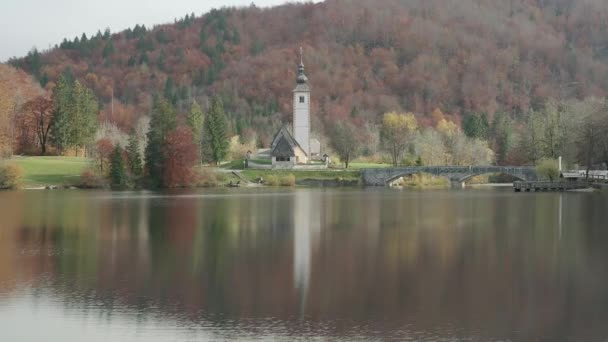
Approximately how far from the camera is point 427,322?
1930 cm

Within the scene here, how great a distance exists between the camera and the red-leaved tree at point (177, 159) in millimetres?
86438

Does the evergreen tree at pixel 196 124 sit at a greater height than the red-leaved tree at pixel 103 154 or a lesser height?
greater

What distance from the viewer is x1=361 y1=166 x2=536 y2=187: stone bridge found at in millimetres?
86500

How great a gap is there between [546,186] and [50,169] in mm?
48293

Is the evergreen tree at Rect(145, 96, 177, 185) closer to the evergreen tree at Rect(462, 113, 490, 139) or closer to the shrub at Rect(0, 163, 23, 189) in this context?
the shrub at Rect(0, 163, 23, 189)

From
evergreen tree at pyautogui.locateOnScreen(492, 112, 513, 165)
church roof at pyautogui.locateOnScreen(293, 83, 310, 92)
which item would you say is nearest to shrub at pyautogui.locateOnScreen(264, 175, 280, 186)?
church roof at pyautogui.locateOnScreen(293, 83, 310, 92)

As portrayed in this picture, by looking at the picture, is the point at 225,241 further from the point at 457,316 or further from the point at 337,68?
the point at 337,68

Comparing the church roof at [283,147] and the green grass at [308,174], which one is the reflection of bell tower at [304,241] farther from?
the church roof at [283,147]

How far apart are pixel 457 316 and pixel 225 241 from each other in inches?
605

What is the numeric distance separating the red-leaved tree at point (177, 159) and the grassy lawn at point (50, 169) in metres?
8.84

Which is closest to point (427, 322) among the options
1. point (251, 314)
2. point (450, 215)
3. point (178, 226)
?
point (251, 314)

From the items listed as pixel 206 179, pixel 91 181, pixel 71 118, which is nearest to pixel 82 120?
pixel 71 118

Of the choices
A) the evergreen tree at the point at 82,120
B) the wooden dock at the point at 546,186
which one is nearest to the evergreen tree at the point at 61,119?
the evergreen tree at the point at 82,120

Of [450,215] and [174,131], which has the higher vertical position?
[174,131]
